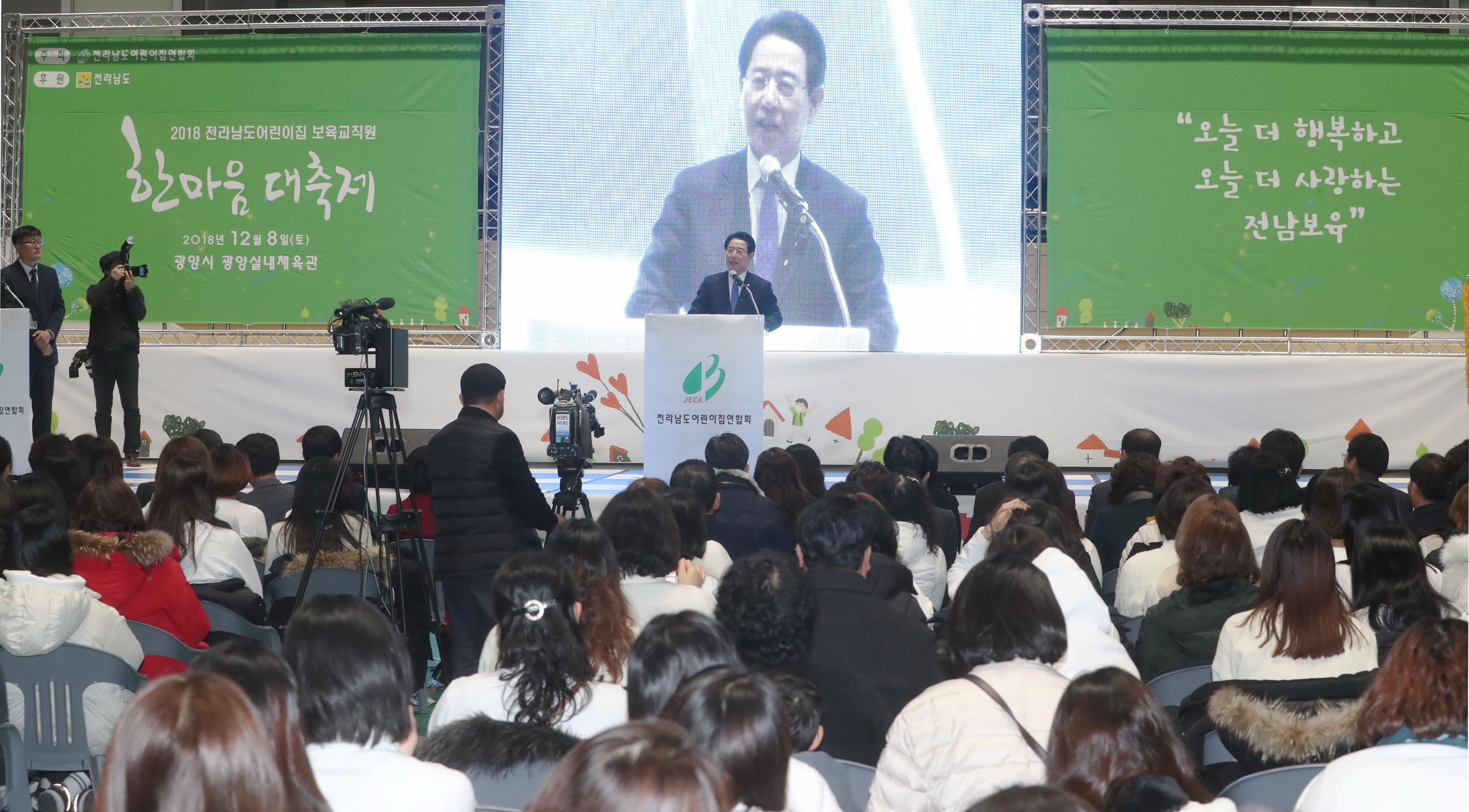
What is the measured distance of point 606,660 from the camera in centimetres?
240

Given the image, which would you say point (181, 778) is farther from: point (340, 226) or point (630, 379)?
point (340, 226)

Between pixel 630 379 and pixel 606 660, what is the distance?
17.5ft

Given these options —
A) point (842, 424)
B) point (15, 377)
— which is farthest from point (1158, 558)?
point (15, 377)

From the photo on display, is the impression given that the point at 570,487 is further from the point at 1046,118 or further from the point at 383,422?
the point at 1046,118

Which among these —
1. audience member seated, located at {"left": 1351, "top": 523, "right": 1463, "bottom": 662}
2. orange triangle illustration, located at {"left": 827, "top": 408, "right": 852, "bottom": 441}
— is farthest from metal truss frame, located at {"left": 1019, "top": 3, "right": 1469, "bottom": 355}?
audience member seated, located at {"left": 1351, "top": 523, "right": 1463, "bottom": 662}

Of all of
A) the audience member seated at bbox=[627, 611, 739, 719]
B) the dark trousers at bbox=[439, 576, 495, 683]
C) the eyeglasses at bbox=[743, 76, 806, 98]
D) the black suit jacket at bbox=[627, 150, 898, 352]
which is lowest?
the dark trousers at bbox=[439, 576, 495, 683]

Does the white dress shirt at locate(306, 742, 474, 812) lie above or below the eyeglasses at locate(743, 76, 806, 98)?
below

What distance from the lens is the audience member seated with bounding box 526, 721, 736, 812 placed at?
1.02 meters

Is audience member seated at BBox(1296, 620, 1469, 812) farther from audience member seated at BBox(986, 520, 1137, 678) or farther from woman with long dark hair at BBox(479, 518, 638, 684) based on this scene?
woman with long dark hair at BBox(479, 518, 638, 684)

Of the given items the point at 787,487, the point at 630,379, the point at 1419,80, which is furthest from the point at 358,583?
the point at 1419,80

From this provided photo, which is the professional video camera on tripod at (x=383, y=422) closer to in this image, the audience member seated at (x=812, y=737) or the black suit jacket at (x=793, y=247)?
the audience member seated at (x=812, y=737)

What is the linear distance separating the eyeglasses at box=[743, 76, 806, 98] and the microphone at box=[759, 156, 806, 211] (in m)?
0.39

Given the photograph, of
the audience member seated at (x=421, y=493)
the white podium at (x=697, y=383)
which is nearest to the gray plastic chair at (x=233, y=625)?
the audience member seated at (x=421, y=493)

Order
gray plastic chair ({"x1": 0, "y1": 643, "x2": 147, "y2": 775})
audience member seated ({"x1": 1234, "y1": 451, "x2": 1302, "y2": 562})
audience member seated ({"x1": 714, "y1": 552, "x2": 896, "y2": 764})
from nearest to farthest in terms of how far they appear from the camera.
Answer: audience member seated ({"x1": 714, "y1": 552, "x2": 896, "y2": 764}), gray plastic chair ({"x1": 0, "y1": 643, "x2": 147, "y2": 775}), audience member seated ({"x1": 1234, "y1": 451, "x2": 1302, "y2": 562})
